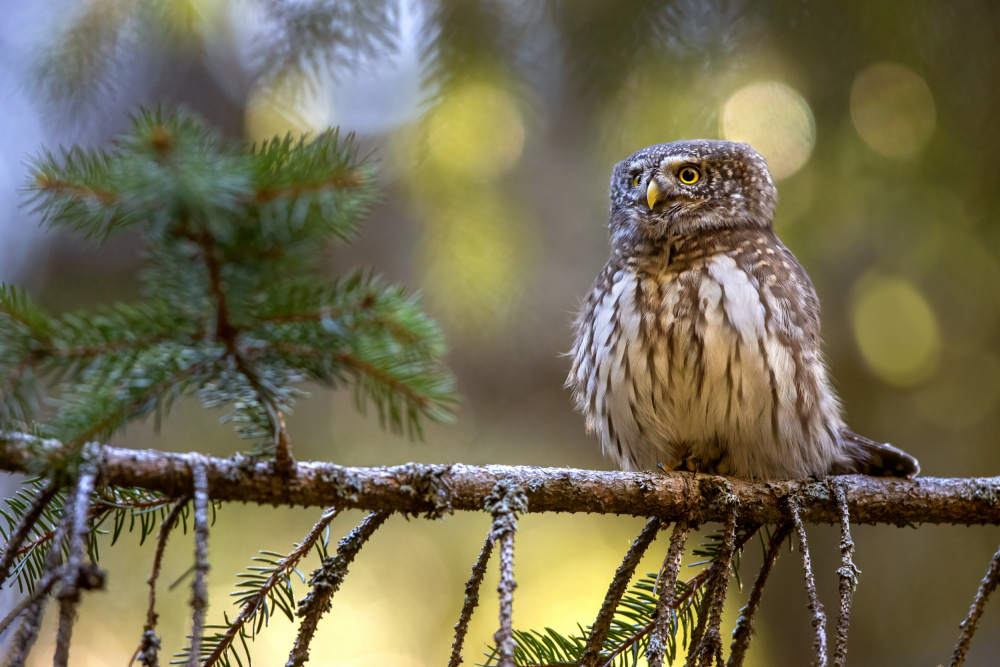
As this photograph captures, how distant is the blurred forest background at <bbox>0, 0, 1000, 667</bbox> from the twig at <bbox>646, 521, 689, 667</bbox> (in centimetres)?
104

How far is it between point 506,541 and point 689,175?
5.91 ft

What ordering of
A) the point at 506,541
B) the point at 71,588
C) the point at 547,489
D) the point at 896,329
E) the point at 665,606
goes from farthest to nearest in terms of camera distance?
the point at 896,329 < the point at 547,489 < the point at 665,606 < the point at 506,541 < the point at 71,588

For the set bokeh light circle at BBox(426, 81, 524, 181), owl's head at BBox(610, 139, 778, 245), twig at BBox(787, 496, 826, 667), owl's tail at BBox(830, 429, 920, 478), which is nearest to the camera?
twig at BBox(787, 496, 826, 667)

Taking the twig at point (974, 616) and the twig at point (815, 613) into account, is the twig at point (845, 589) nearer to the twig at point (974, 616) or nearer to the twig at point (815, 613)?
the twig at point (815, 613)

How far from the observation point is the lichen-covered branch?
1.15 metres

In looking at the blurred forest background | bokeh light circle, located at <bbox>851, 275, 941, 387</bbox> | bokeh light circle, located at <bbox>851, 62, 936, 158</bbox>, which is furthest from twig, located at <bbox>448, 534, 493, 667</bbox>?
bokeh light circle, located at <bbox>851, 275, 941, 387</bbox>

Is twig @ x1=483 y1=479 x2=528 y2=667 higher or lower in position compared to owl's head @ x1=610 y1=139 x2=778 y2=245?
lower

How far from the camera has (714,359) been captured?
227 centimetres

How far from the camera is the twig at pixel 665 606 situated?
126 centimetres

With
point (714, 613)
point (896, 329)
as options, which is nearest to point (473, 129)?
point (714, 613)

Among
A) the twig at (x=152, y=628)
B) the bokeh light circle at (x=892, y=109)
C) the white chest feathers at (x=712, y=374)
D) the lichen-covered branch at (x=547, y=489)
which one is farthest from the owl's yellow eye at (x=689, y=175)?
the twig at (x=152, y=628)

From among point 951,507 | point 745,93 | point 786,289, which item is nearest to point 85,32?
point 745,93

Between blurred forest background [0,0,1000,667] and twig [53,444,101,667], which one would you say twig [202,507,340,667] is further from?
blurred forest background [0,0,1000,667]

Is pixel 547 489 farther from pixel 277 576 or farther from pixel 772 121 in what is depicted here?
pixel 772 121
